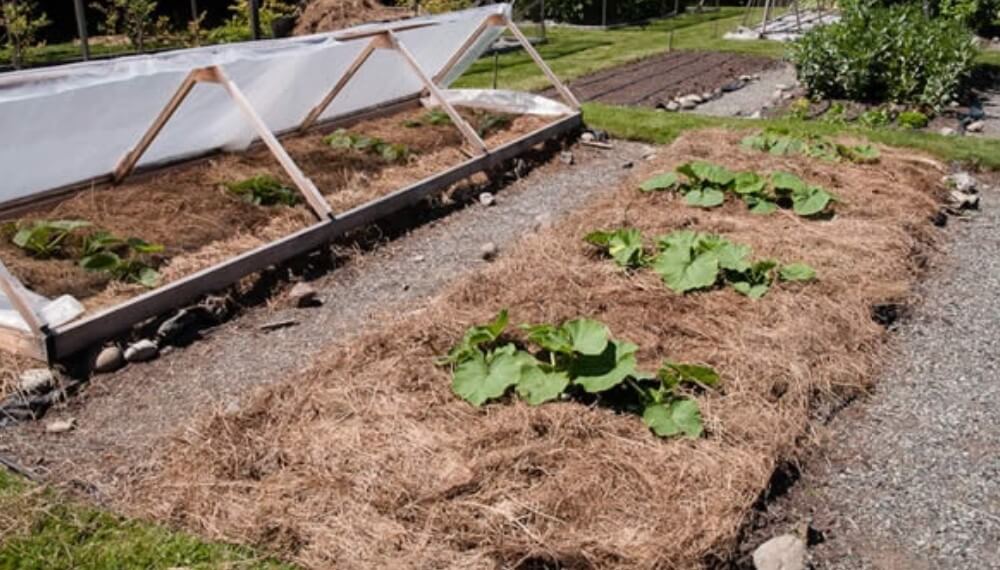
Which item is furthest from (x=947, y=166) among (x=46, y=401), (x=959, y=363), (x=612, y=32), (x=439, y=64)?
(x=612, y=32)

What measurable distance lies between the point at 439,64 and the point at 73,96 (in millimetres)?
4521

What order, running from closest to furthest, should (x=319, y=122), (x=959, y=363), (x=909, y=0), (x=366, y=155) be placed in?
1. (x=959, y=363)
2. (x=366, y=155)
3. (x=319, y=122)
4. (x=909, y=0)

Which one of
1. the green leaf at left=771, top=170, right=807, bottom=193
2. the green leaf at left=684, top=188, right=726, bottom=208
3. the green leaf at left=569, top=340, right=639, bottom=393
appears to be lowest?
the green leaf at left=569, top=340, right=639, bottom=393

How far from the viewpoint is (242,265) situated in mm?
5082

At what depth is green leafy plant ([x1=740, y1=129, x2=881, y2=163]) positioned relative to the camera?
7.22 metres

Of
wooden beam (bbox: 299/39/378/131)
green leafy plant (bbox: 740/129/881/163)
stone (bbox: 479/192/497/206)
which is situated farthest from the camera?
wooden beam (bbox: 299/39/378/131)

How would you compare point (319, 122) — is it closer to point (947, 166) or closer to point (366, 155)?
point (366, 155)

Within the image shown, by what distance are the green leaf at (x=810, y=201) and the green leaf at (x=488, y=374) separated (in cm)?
290

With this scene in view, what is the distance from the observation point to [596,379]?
360 cm

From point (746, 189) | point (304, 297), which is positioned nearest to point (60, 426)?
point (304, 297)

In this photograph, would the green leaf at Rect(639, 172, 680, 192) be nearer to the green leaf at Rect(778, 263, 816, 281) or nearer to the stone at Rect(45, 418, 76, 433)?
the green leaf at Rect(778, 263, 816, 281)

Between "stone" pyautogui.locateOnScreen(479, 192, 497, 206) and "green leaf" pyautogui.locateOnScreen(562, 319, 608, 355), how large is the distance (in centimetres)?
322

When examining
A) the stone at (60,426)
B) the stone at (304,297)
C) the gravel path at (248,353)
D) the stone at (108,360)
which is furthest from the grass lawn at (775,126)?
the stone at (60,426)

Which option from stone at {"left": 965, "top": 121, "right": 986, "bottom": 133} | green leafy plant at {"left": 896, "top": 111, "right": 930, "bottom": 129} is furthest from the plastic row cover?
stone at {"left": 965, "top": 121, "right": 986, "bottom": 133}
